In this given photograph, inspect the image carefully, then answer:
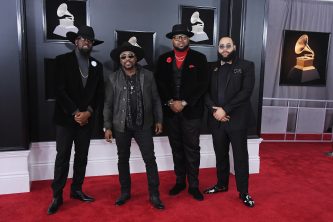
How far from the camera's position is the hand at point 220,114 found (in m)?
2.89

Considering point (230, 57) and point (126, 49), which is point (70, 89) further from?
point (230, 57)

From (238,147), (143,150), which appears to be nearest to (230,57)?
(238,147)

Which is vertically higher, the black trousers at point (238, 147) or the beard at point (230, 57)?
the beard at point (230, 57)

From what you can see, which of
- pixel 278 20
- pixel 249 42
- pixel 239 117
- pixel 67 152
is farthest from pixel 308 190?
pixel 278 20

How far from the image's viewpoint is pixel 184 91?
2939 millimetres

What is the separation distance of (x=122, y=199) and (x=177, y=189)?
24.2 inches

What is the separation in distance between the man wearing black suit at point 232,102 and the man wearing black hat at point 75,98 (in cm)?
113

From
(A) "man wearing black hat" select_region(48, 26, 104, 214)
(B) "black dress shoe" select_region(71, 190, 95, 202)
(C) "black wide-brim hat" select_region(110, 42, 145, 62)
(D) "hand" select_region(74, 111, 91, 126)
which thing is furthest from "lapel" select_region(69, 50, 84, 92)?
(B) "black dress shoe" select_region(71, 190, 95, 202)

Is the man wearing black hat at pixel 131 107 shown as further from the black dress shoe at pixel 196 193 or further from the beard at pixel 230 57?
the beard at pixel 230 57

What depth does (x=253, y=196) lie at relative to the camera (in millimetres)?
3219

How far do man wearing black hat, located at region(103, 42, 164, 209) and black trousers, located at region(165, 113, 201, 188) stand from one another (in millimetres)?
232

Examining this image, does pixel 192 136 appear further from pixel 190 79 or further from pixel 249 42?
pixel 249 42

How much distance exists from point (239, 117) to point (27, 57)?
2.39 m

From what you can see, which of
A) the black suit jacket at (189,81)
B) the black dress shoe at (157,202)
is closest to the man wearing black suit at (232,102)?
the black suit jacket at (189,81)
